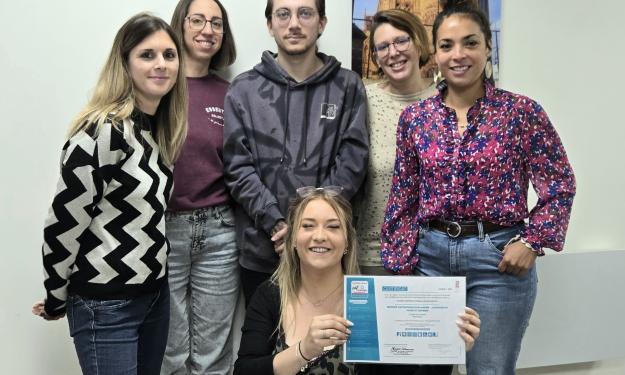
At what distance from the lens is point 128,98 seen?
5.19ft

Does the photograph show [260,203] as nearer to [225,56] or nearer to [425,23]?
[225,56]

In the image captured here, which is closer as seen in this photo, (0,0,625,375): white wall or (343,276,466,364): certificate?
(343,276,466,364): certificate

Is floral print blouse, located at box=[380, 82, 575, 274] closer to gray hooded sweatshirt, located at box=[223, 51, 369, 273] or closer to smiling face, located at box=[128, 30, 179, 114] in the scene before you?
gray hooded sweatshirt, located at box=[223, 51, 369, 273]

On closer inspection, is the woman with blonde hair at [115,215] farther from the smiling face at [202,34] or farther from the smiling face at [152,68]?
the smiling face at [202,34]

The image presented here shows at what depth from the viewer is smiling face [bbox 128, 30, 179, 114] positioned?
1626 mm

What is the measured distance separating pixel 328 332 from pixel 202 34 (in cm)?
127

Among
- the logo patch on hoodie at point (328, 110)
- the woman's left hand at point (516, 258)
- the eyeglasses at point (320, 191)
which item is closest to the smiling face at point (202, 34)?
the logo patch on hoodie at point (328, 110)

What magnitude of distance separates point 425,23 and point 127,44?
4.48 feet

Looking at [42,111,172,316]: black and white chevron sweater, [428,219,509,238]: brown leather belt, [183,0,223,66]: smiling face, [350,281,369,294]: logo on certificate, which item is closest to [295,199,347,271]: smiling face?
[350,281,369,294]: logo on certificate

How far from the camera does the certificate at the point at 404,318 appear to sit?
4.67 feet

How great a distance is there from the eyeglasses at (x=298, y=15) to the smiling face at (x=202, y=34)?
260mm

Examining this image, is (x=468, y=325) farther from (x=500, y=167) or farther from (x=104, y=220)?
(x=104, y=220)

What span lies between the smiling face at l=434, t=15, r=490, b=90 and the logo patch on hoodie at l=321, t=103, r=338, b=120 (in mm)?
527
